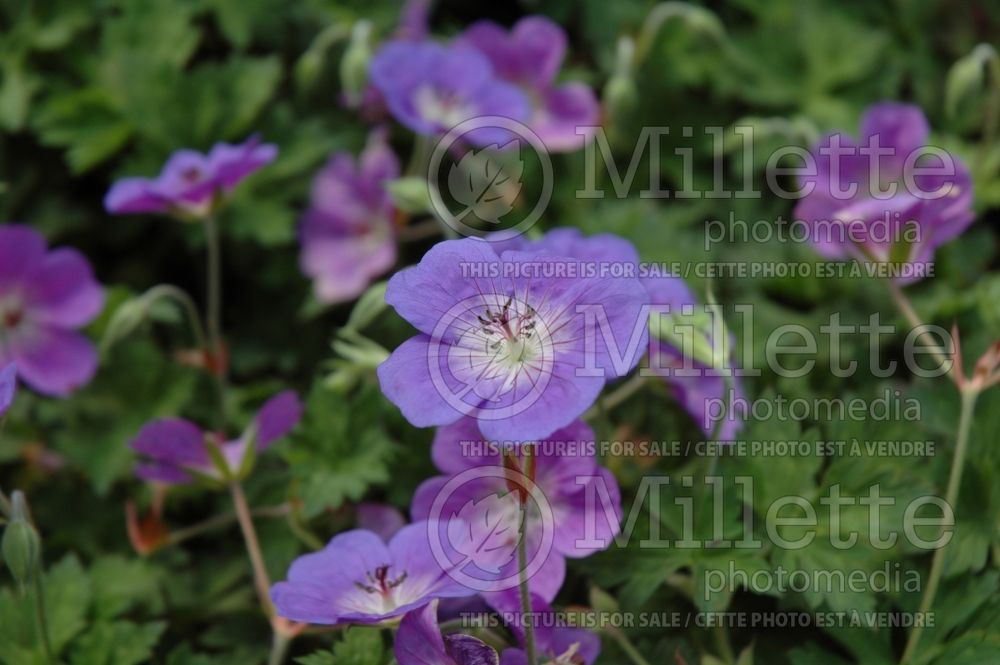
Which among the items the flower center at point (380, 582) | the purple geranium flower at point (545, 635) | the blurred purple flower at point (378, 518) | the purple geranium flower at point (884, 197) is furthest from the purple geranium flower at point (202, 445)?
the purple geranium flower at point (884, 197)

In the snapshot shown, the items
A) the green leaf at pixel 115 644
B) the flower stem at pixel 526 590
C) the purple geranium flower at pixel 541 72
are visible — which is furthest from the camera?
the purple geranium flower at pixel 541 72

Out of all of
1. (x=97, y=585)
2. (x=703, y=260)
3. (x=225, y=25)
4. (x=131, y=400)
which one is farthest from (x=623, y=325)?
(x=225, y=25)

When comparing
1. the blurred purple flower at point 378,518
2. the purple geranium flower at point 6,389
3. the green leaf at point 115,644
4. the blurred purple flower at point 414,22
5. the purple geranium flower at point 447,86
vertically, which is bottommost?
the green leaf at point 115,644

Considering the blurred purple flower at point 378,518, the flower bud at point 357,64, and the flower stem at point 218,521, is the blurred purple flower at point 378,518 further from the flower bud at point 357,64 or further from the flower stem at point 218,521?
the flower bud at point 357,64

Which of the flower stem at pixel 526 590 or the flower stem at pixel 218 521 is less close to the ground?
the flower stem at pixel 526 590

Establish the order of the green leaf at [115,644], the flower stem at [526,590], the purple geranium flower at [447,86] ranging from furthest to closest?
the purple geranium flower at [447,86] → the green leaf at [115,644] → the flower stem at [526,590]

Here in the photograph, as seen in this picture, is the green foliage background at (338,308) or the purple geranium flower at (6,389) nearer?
the purple geranium flower at (6,389)

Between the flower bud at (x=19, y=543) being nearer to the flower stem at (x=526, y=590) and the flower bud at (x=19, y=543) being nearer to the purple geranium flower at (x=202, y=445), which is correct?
the purple geranium flower at (x=202, y=445)
